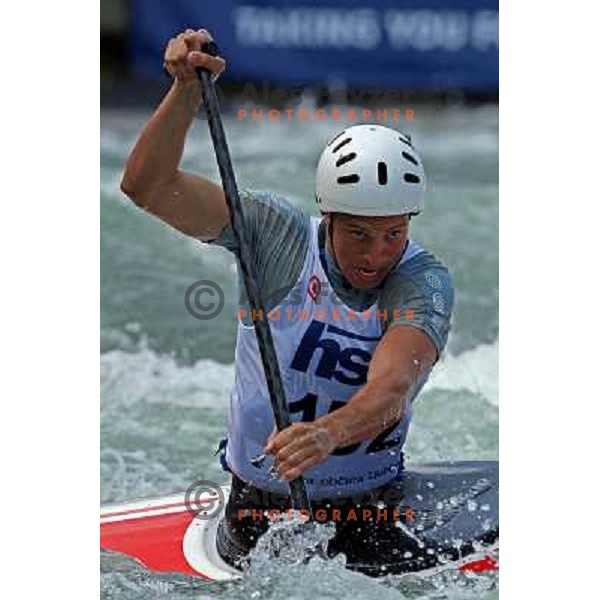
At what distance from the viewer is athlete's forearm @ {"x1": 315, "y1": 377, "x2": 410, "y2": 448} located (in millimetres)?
1846

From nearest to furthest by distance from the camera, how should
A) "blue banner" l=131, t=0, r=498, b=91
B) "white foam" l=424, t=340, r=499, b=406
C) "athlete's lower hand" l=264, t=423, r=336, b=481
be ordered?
"athlete's lower hand" l=264, t=423, r=336, b=481, "blue banner" l=131, t=0, r=498, b=91, "white foam" l=424, t=340, r=499, b=406

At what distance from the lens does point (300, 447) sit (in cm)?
184

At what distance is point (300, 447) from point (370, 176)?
0.89 ft

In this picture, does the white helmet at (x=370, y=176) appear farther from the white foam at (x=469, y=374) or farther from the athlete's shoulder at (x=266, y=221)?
the white foam at (x=469, y=374)

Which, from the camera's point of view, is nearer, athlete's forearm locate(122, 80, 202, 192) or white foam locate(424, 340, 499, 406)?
athlete's forearm locate(122, 80, 202, 192)

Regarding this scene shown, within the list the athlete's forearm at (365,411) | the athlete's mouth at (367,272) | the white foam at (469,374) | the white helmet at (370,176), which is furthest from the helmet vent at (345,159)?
the white foam at (469,374)

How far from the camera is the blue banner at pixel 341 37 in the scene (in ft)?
6.44

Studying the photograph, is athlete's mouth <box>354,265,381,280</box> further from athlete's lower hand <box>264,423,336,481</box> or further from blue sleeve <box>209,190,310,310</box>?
athlete's lower hand <box>264,423,336,481</box>

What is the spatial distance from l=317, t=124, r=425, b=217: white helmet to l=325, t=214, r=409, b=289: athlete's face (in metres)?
0.01

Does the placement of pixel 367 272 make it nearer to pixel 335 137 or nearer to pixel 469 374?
pixel 335 137

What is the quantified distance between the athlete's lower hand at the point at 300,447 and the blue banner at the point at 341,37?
374 mm

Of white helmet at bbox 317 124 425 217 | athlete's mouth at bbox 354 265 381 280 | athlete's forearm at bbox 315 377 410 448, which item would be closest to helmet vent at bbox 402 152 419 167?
white helmet at bbox 317 124 425 217

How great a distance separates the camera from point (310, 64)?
205 cm

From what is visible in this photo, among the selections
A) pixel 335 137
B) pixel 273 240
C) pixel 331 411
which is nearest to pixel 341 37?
pixel 335 137
